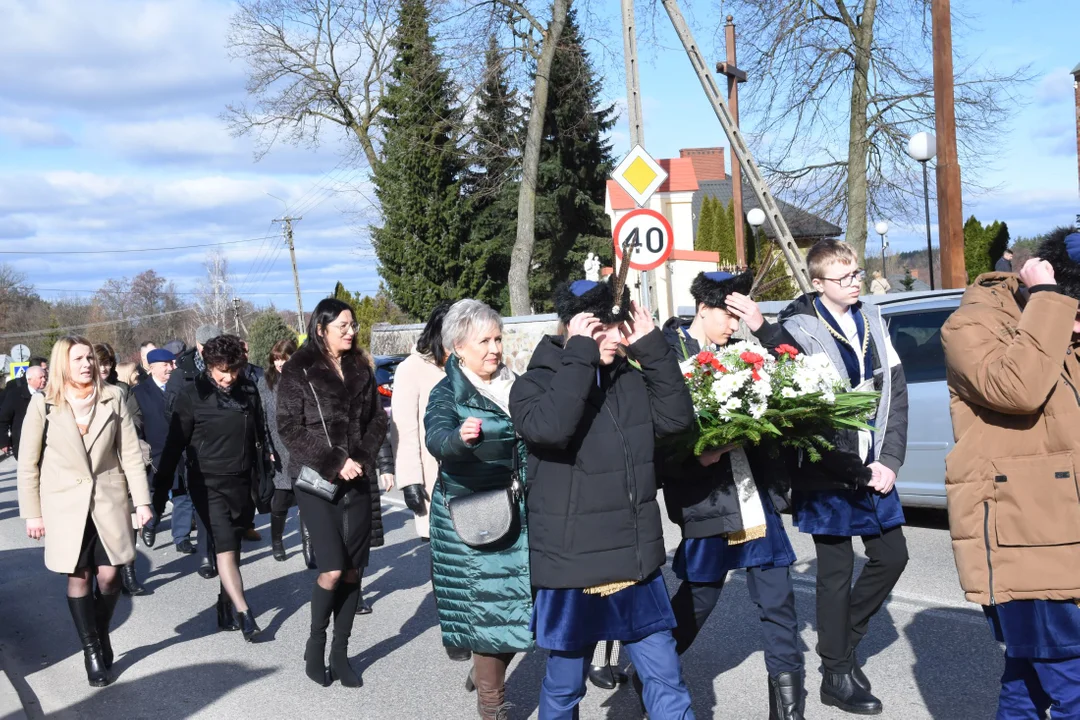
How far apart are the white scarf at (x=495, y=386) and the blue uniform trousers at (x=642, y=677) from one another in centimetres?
111

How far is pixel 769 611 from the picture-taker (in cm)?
457

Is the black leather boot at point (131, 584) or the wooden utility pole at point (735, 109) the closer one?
the black leather boot at point (131, 584)

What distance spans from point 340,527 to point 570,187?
31143 mm

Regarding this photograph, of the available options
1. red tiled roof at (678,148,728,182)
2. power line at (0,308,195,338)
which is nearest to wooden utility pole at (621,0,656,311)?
red tiled roof at (678,148,728,182)

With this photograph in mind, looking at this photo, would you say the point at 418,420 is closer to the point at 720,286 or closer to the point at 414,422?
the point at 414,422

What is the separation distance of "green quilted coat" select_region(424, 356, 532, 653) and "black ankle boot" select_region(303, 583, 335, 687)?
1.40 m

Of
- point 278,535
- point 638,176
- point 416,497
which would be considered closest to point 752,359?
point 416,497

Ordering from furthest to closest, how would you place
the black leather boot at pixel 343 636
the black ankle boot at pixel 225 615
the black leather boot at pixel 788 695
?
1. the black ankle boot at pixel 225 615
2. the black leather boot at pixel 343 636
3. the black leather boot at pixel 788 695

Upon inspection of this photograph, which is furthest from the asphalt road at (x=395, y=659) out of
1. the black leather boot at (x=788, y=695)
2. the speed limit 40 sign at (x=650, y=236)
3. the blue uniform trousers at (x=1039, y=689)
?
the speed limit 40 sign at (x=650, y=236)

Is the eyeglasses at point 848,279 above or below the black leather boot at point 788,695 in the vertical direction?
above

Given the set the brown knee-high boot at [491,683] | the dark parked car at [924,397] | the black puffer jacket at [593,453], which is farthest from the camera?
the dark parked car at [924,397]

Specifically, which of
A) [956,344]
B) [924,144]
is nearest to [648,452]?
[956,344]

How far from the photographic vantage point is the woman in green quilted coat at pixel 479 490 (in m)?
4.34

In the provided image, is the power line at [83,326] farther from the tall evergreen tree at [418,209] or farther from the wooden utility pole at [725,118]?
the wooden utility pole at [725,118]
